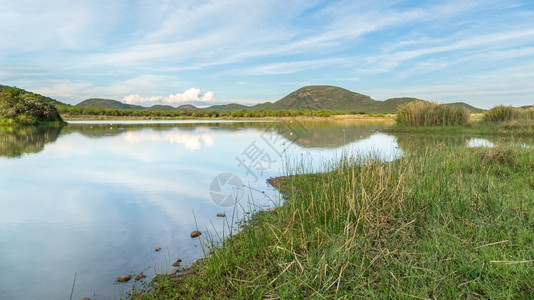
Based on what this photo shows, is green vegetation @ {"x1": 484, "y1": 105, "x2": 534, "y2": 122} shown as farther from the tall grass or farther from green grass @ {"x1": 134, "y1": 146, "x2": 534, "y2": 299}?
green grass @ {"x1": 134, "y1": 146, "x2": 534, "y2": 299}

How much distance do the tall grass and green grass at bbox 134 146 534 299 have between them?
24570 millimetres

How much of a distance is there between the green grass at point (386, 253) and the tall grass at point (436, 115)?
80.6ft

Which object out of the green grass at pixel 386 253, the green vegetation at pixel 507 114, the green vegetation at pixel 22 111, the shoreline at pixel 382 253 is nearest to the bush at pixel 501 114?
the green vegetation at pixel 507 114

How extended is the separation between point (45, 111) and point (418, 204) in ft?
165

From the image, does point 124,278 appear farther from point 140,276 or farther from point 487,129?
point 487,129

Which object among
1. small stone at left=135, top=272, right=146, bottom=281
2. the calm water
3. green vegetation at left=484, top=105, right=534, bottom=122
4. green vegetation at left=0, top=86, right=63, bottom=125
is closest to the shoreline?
small stone at left=135, top=272, right=146, bottom=281

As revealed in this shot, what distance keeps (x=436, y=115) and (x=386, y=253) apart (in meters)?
27.6

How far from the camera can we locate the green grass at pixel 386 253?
8.89 feet

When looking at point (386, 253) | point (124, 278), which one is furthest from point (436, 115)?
point (124, 278)

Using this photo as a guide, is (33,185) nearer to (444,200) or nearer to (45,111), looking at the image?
(444,200)

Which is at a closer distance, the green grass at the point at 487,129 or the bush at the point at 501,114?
the green grass at the point at 487,129

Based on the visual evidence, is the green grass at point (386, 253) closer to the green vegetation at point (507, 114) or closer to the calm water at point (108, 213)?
the calm water at point (108, 213)

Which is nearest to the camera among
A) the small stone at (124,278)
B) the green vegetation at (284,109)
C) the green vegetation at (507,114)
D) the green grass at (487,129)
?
the small stone at (124,278)

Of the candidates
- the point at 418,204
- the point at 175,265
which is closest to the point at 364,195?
the point at 418,204
